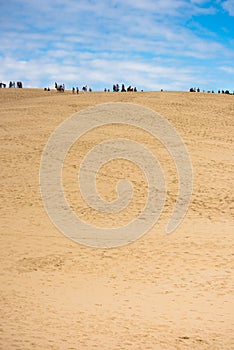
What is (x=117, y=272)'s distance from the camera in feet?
39.7

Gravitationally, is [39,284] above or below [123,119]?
below

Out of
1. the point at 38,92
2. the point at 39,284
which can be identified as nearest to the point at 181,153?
the point at 39,284

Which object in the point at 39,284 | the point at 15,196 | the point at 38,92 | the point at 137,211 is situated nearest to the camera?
the point at 39,284

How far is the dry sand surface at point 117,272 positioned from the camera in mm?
8039

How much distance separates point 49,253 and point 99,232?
256cm

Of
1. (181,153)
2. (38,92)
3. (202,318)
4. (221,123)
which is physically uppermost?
(38,92)

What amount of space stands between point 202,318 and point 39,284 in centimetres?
382

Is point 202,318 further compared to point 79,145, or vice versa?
point 79,145

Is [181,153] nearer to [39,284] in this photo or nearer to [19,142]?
[19,142]

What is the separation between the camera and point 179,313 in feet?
30.2

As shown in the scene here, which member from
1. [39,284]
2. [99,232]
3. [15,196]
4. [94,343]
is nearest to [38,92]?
[15,196]

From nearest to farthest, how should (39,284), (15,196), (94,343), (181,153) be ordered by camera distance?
(94,343), (39,284), (15,196), (181,153)

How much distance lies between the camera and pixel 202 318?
8984 mm

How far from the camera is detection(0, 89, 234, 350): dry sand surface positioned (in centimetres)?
804
